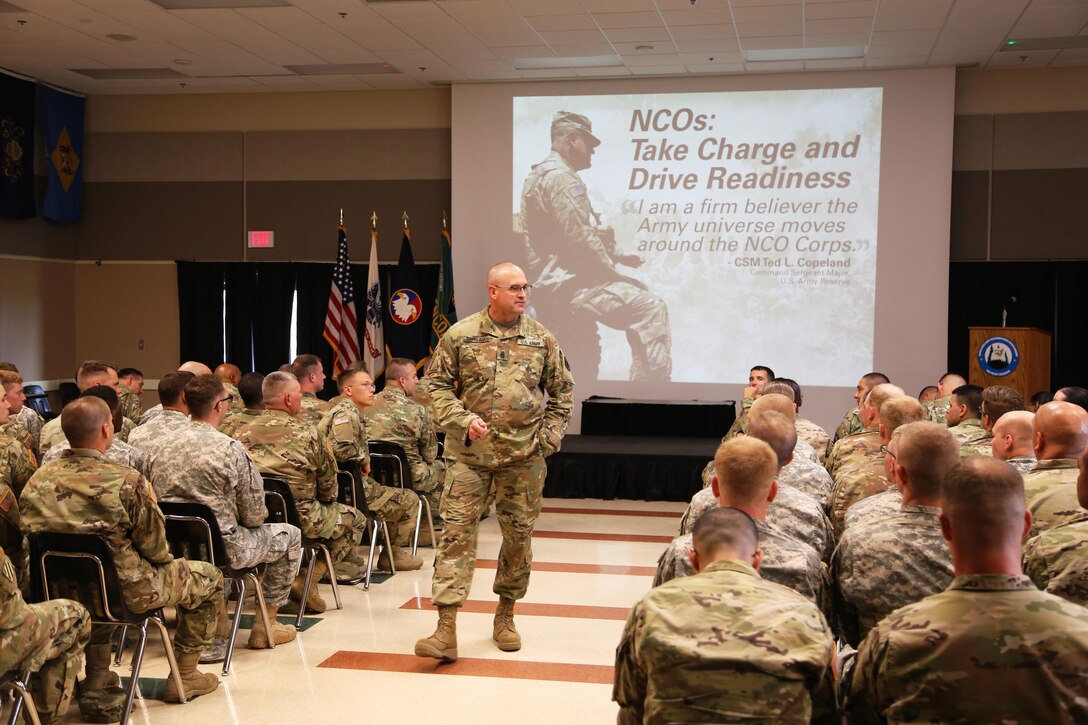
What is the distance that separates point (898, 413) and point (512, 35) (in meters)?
6.57

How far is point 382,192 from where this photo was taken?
12141 mm

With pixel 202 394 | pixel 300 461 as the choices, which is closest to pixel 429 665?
pixel 300 461

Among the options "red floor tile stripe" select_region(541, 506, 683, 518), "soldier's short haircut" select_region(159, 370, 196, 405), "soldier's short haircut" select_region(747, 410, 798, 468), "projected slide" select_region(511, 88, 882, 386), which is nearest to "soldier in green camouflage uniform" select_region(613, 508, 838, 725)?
"soldier's short haircut" select_region(747, 410, 798, 468)

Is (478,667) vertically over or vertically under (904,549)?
under

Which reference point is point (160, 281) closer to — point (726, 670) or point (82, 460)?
point (82, 460)

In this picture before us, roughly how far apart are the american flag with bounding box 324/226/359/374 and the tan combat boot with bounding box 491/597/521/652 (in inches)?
258

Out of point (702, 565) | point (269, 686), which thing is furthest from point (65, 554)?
point (702, 565)

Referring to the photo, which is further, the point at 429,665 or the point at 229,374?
the point at 229,374

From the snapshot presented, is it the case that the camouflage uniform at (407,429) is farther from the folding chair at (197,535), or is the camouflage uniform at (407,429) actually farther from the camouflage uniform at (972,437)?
the camouflage uniform at (972,437)

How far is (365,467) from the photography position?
6027 millimetres

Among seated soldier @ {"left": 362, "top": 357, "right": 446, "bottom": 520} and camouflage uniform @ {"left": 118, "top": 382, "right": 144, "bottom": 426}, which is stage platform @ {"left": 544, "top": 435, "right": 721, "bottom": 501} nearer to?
seated soldier @ {"left": 362, "top": 357, "right": 446, "bottom": 520}

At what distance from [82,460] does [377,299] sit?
25.7 feet

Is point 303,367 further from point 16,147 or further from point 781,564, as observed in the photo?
point 16,147

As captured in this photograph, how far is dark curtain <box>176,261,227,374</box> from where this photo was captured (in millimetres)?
12328
